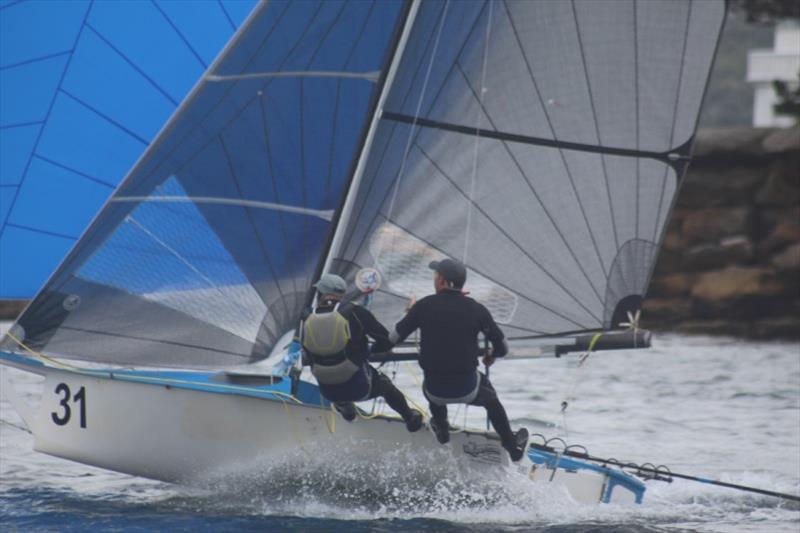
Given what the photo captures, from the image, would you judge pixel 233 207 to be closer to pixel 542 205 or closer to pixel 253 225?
pixel 253 225

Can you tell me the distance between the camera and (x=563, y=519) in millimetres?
8758

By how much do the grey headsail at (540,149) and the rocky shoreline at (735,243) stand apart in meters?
13.5

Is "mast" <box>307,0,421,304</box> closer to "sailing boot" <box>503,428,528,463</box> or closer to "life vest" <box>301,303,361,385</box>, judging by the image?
"life vest" <box>301,303,361,385</box>

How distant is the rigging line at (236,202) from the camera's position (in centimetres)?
919

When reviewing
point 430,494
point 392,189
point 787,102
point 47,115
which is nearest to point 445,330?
point 430,494

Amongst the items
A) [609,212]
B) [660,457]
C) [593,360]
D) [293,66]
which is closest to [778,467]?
[660,457]

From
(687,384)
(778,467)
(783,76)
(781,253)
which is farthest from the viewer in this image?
(783,76)

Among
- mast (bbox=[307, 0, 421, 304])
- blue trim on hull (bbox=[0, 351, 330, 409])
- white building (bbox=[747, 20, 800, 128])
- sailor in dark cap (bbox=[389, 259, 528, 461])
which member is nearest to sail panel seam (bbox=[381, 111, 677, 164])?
mast (bbox=[307, 0, 421, 304])

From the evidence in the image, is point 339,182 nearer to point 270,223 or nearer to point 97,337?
point 270,223

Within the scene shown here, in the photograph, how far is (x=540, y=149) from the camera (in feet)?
31.3

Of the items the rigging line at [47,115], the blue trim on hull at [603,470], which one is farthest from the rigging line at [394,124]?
the rigging line at [47,115]

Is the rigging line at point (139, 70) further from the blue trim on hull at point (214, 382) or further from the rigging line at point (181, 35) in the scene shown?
the blue trim on hull at point (214, 382)

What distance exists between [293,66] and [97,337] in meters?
2.10

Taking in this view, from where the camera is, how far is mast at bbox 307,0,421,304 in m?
9.29
